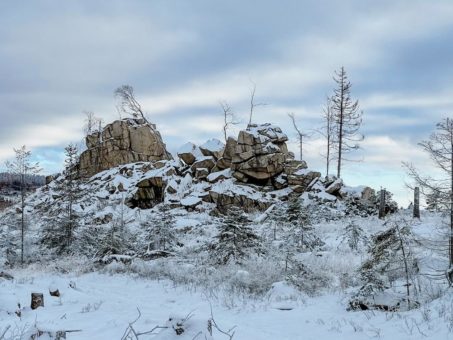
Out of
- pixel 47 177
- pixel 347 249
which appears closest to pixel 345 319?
pixel 347 249

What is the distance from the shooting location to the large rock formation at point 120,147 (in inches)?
1581

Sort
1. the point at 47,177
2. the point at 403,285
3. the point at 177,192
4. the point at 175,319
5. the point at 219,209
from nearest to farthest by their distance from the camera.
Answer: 1. the point at 175,319
2. the point at 403,285
3. the point at 219,209
4. the point at 177,192
5. the point at 47,177

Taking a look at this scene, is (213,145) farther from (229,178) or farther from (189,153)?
(229,178)

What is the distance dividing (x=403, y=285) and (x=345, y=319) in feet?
6.27

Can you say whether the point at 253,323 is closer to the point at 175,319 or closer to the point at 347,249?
the point at 175,319

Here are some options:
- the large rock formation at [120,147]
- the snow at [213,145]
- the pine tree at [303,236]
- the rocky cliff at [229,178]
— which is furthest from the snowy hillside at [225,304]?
the large rock formation at [120,147]

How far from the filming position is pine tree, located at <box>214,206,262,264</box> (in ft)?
46.9

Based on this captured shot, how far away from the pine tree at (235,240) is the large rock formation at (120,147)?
87.3 feet

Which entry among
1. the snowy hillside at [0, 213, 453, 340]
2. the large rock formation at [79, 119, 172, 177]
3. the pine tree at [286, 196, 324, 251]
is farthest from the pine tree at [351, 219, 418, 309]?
the large rock formation at [79, 119, 172, 177]

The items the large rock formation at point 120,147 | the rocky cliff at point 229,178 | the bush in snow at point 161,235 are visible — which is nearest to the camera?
the bush in snow at point 161,235

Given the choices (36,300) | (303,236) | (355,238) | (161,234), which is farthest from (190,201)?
(36,300)

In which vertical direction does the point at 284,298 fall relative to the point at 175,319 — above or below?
below

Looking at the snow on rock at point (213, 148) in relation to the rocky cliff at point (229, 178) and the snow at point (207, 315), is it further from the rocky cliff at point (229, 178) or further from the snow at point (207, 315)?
the snow at point (207, 315)

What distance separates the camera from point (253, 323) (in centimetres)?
763
